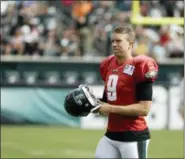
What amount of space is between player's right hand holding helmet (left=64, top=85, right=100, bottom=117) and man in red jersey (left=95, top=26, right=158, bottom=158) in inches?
3.2

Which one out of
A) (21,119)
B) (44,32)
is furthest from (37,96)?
(44,32)

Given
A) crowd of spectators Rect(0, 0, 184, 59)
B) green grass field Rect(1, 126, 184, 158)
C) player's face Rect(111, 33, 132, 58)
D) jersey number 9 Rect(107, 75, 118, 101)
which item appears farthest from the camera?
crowd of spectators Rect(0, 0, 184, 59)

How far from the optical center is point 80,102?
18.5 ft

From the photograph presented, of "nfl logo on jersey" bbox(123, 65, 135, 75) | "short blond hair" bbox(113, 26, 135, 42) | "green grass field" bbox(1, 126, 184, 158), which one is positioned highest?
"short blond hair" bbox(113, 26, 135, 42)

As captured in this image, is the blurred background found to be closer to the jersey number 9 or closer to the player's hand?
the jersey number 9

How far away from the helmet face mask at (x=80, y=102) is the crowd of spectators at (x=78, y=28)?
12753mm

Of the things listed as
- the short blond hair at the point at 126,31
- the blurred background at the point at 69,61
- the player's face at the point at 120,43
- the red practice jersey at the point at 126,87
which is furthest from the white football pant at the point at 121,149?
the blurred background at the point at 69,61

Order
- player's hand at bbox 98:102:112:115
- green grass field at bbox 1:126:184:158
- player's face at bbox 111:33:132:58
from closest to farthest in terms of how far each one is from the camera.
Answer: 1. player's hand at bbox 98:102:112:115
2. player's face at bbox 111:33:132:58
3. green grass field at bbox 1:126:184:158

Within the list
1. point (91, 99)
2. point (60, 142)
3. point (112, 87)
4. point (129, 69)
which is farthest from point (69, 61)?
point (91, 99)

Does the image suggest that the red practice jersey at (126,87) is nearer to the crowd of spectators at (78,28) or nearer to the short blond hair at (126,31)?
the short blond hair at (126,31)

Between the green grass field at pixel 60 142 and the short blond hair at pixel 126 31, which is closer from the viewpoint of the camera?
the short blond hair at pixel 126 31

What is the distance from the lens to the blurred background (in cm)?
1566

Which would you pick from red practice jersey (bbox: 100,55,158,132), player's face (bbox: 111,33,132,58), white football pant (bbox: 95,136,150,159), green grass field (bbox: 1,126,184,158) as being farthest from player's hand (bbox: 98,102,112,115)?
green grass field (bbox: 1,126,184,158)

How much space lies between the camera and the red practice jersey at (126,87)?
18.7ft
